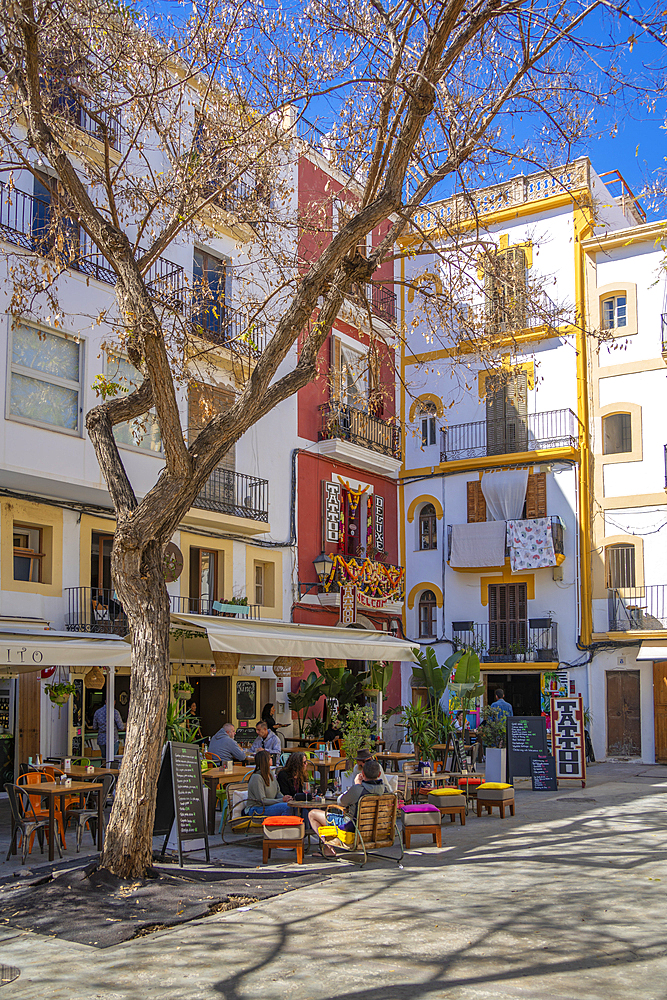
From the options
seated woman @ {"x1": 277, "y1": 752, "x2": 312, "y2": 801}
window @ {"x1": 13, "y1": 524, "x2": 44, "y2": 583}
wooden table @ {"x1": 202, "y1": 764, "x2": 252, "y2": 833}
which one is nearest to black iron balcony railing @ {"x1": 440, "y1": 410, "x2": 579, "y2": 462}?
window @ {"x1": 13, "y1": 524, "x2": 44, "y2": 583}

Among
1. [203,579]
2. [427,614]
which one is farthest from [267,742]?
[427,614]

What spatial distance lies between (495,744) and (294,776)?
291 inches

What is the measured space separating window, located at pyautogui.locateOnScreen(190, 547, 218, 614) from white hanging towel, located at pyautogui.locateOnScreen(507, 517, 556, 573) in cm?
875

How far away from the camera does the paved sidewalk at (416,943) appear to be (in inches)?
233

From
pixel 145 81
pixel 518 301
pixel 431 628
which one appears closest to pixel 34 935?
pixel 518 301

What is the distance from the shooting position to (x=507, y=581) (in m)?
25.9

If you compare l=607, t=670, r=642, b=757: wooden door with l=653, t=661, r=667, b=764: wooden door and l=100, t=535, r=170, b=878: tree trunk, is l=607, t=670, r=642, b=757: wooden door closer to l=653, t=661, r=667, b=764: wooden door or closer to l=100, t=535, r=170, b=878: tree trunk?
l=653, t=661, r=667, b=764: wooden door

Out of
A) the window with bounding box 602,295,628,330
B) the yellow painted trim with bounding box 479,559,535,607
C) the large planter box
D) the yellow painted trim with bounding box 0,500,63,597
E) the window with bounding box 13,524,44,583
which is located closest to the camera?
the yellow painted trim with bounding box 0,500,63,597

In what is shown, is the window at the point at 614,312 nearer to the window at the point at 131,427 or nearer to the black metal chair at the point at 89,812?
the window at the point at 131,427

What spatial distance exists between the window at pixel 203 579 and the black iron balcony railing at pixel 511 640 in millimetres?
7542

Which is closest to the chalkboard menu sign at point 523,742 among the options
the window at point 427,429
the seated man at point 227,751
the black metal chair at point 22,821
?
the seated man at point 227,751

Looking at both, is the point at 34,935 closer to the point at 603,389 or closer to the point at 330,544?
the point at 330,544

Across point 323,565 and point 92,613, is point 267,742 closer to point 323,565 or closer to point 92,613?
point 92,613

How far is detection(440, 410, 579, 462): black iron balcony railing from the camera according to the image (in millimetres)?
25375
